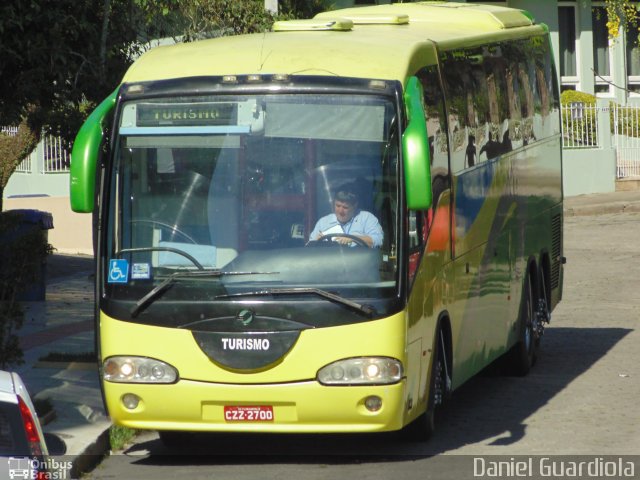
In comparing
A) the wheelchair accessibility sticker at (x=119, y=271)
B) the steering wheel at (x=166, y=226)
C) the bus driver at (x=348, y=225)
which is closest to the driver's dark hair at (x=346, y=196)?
the bus driver at (x=348, y=225)

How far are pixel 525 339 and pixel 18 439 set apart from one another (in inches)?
313

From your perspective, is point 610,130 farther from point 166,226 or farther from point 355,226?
point 166,226

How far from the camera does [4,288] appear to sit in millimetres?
10555

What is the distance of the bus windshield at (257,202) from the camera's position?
29.2ft

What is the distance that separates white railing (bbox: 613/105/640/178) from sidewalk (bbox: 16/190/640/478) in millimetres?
13922

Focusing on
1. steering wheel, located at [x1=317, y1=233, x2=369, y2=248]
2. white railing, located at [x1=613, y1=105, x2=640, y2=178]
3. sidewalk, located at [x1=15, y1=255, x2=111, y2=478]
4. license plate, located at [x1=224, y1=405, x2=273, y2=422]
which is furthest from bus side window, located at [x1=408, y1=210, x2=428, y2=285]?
white railing, located at [x1=613, y1=105, x2=640, y2=178]

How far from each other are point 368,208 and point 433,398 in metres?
1.59

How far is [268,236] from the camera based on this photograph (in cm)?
897

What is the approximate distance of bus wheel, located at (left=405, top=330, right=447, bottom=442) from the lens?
966 cm

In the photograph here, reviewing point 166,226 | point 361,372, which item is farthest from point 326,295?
point 166,226

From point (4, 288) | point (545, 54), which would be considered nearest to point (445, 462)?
point (4, 288)

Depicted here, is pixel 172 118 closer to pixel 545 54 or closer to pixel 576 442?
pixel 576 442

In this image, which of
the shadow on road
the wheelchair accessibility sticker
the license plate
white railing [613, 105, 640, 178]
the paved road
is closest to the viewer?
the license plate

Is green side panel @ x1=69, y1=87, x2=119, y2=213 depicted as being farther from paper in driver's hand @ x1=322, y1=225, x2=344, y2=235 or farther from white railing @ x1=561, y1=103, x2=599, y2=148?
white railing @ x1=561, y1=103, x2=599, y2=148
